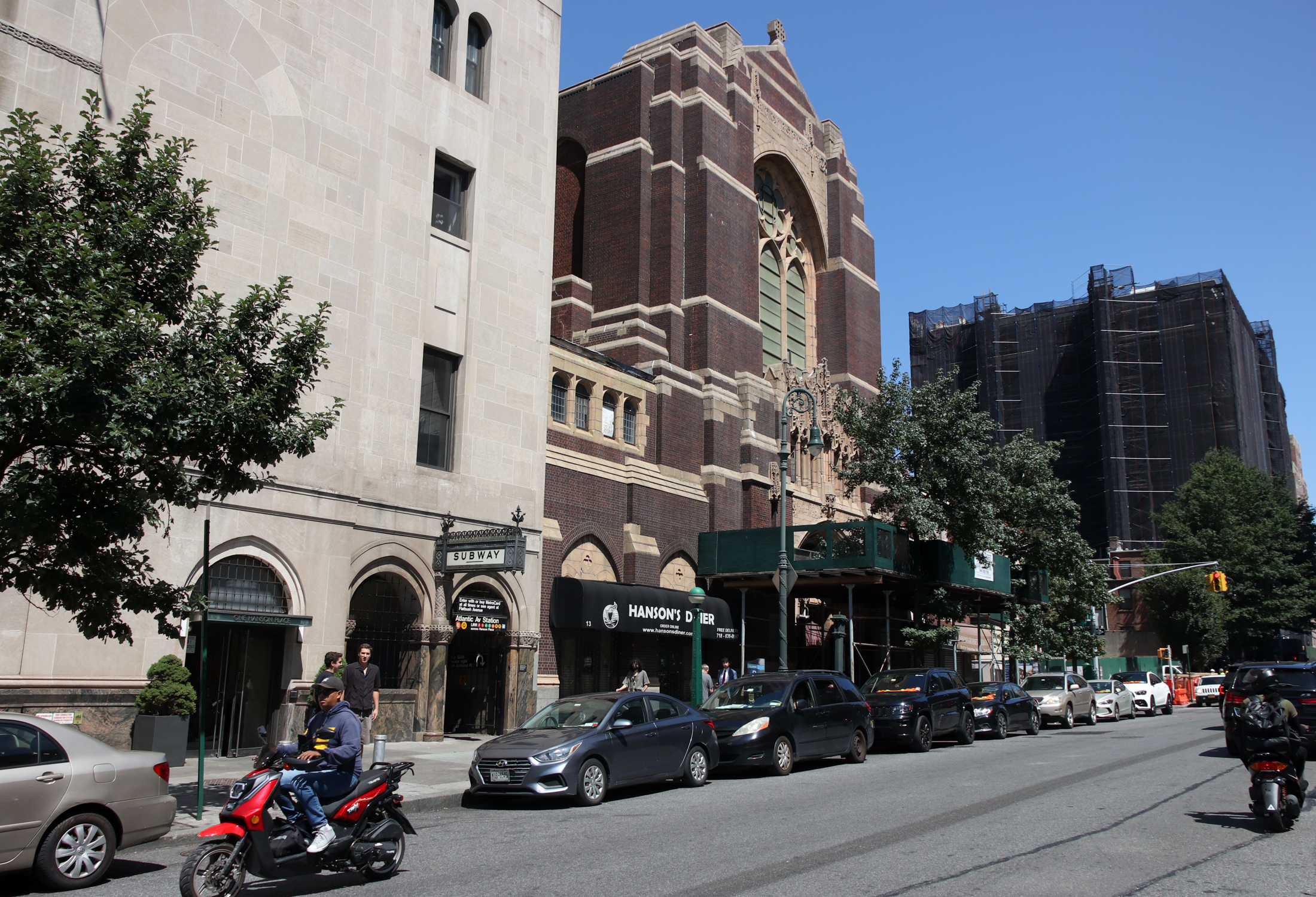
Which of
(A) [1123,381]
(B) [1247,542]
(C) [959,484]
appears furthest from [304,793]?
(A) [1123,381]

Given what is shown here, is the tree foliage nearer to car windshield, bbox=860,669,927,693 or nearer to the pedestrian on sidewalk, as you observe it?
car windshield, bbox=860,669,927,693

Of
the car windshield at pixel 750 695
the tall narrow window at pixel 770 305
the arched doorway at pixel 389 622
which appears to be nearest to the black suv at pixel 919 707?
the car windshield at pixel 750 695

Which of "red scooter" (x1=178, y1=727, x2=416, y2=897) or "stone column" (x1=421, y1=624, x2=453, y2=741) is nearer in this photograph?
"red scooter" (x1=178, y1=727, x2=416, y2=897)

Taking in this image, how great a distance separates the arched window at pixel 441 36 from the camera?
21750mm

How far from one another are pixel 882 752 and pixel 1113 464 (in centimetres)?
5948

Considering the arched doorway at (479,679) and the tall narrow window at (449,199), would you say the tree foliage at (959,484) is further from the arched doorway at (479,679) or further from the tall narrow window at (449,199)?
the tall narrow window at (449,199)

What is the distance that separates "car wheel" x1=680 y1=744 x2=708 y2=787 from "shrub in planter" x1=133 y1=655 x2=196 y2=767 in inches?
272

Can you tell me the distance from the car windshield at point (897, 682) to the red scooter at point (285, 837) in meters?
14.7

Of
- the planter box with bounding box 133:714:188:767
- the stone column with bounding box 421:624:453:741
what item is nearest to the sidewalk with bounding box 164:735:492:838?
the planter box with bounding box 133:714:188:767

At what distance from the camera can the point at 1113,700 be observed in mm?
33500

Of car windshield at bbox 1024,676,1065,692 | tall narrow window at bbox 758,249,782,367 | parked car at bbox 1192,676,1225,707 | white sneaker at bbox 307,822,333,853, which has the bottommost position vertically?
parked car at bbox 1192,676,1225,707

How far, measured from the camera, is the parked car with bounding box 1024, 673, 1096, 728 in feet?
96.4

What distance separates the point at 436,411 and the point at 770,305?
19.7 m

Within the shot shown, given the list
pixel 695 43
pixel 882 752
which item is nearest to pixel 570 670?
pixel 882 752
